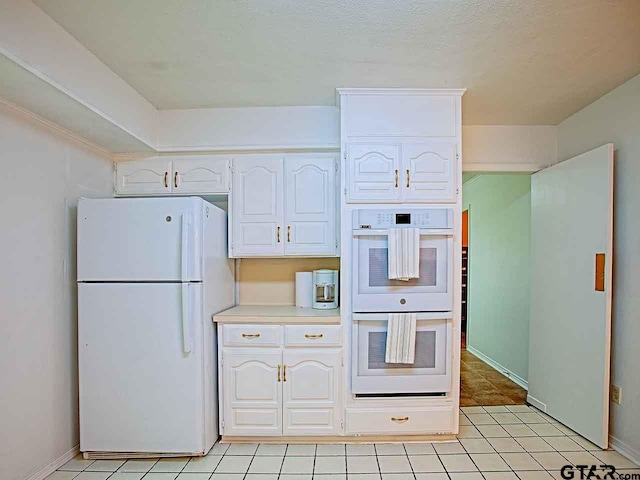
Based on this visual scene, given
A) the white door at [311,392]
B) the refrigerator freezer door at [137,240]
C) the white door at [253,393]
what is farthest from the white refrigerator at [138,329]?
the white door at [311,392]

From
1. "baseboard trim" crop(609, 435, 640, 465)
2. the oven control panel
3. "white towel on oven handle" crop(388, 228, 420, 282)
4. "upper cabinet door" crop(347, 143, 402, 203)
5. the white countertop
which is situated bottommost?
"baseboard trim" crop(609, 435, 640, 465)

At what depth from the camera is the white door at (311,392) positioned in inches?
98.8

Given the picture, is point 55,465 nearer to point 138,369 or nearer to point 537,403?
point 138,369

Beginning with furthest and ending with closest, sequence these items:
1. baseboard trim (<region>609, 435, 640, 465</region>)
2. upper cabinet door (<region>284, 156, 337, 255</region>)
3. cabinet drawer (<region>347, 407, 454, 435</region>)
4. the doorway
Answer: the doorway, upper cabinet door (<region>284, 156, 337, 255</region>), cabinet drawer (<region>347, 407, 454, 435</region>), baseboard trim (<region>609, 435, 640, 465</region>)

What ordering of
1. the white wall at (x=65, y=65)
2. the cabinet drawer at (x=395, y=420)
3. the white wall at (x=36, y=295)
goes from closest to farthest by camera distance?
the white wall at (x=65, y=65) → the white wall at (x=36, y=295) → the cabinet drawer at (x=395, y=420)

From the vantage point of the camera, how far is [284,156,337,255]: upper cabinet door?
2.80 meters

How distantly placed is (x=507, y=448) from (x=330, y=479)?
3.93 ft

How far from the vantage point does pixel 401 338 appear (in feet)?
7.93

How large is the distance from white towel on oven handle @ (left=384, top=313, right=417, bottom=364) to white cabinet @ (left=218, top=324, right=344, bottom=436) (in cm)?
35

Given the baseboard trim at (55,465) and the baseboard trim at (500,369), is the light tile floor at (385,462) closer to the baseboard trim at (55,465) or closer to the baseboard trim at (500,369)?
the baseboard trim at (55,465)

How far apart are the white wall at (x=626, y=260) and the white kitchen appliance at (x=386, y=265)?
1.06 meters

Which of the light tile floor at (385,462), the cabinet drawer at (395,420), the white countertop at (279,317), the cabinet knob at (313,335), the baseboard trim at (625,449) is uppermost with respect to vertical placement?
the white countertop at (279,317)

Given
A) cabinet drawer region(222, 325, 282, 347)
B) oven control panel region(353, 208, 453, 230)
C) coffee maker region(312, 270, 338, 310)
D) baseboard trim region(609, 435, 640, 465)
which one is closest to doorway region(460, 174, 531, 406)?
baseboard trim region(609, 435, 640, 465)
